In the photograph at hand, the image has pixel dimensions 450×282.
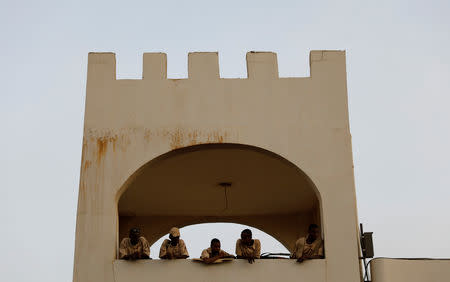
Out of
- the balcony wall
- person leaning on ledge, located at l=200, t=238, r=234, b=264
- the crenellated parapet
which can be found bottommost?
the balcony wall

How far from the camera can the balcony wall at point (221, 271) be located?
13250mm

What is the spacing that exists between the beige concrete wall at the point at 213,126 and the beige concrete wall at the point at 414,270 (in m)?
0.56

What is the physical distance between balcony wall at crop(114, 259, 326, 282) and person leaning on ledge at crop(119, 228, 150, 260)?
100 millimetres

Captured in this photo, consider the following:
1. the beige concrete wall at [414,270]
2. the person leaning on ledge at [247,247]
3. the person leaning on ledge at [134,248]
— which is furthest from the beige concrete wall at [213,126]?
the person leaning on ledge at [247,247]

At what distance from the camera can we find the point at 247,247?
1372 centimetres

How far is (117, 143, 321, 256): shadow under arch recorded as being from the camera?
623 inches

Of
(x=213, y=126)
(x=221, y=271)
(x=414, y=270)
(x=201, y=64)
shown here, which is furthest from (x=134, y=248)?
(x=414, y=270)

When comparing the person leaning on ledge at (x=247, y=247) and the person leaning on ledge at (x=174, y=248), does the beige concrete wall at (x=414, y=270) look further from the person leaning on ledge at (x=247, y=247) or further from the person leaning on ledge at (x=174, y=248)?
the person leaning on ledge at (x=174, y=248)

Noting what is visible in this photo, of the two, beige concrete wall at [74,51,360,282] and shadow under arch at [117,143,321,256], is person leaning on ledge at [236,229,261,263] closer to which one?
beige concrete wall at [74,51,360,282]

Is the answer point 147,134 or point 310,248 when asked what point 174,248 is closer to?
point 147,134

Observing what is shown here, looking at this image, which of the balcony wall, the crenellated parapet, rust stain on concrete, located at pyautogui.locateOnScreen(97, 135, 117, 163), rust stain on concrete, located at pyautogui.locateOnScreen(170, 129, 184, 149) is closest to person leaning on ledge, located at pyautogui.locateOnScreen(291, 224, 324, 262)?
the balcony wall

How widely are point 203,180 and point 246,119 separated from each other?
9.35 ft

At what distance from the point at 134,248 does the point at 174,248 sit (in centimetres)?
58

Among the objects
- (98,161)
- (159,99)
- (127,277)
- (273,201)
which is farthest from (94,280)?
(273,201)
